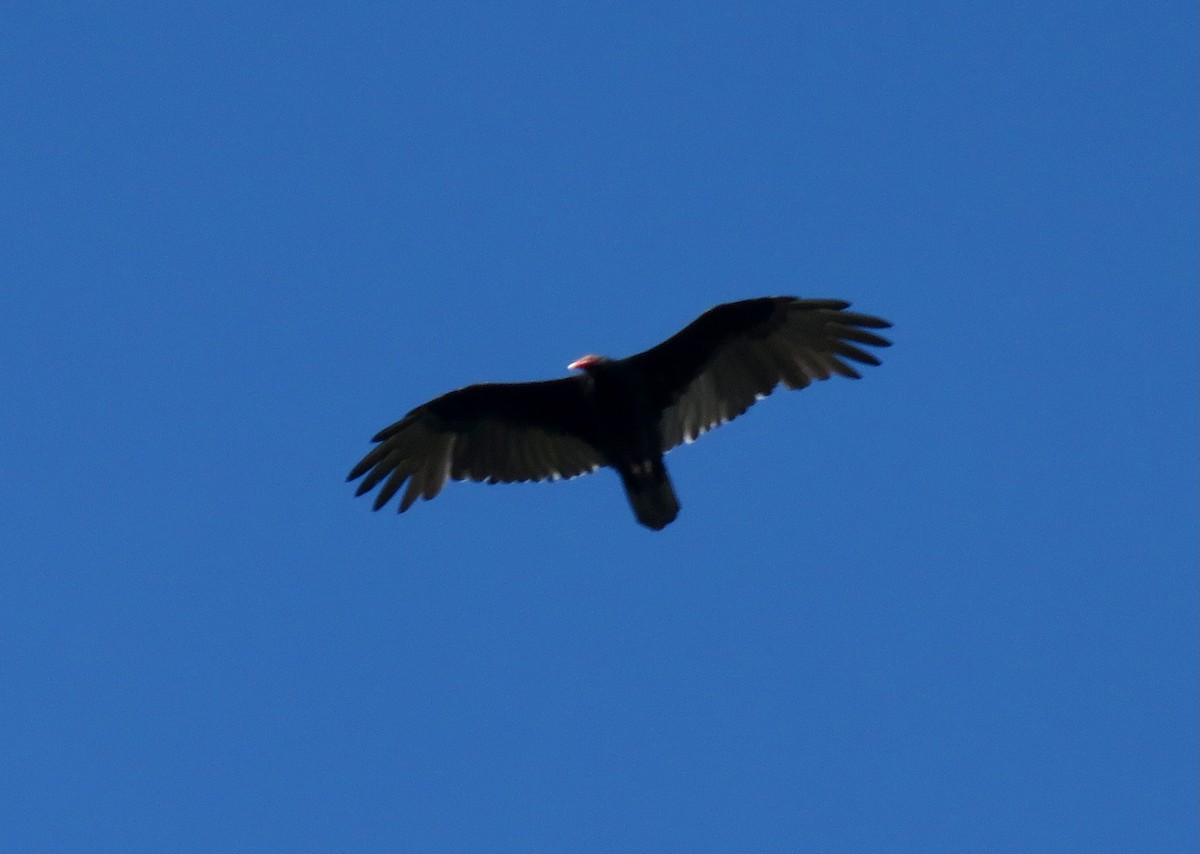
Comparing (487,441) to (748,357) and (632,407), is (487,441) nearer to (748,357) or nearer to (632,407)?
(632,407)

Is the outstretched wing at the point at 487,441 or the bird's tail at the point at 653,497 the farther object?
the outstretched wing at the point at 487,441

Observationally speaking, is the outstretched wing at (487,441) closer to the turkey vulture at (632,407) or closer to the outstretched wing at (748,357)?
the turkey vulture at (632,407)

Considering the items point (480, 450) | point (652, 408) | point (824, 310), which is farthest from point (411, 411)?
point (824, 310)

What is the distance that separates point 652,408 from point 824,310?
1292 millimetres

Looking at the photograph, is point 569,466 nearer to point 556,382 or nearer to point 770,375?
point 556,382

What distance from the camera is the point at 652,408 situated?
12.5 metres

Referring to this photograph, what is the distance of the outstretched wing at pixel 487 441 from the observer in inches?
502

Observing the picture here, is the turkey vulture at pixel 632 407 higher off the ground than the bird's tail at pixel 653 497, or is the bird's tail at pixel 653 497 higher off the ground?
the turkey vulture at pixel 632 407

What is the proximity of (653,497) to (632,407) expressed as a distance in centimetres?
59

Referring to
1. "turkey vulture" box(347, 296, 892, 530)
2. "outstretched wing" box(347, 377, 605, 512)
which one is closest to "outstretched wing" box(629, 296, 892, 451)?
"turkey vulture" box(347, 296, 892, 530)

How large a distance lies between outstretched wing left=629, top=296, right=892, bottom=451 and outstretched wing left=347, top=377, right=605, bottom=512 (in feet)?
2.00

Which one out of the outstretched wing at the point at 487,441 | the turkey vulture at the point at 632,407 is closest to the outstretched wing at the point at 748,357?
the turkey vulture at the point at 632,407

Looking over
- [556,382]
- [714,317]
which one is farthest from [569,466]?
[714,317]

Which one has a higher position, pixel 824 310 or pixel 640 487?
pixel 824 310
